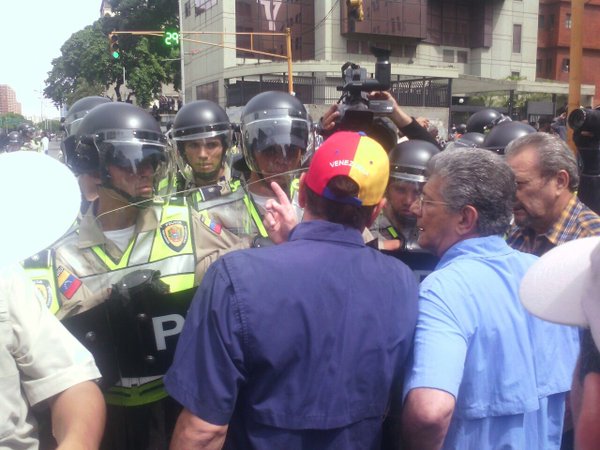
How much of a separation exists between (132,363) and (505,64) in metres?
43.4

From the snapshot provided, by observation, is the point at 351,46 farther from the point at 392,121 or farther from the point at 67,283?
the point at 67,283

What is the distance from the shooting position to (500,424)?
1878 mm

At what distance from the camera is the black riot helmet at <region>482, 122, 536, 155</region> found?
4.68m

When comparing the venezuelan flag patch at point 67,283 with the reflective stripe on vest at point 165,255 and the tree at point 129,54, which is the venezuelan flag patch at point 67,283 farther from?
the tree at point 129,54

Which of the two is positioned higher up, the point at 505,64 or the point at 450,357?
the point at 505,64

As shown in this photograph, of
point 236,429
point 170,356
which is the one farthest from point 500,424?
point 170,356

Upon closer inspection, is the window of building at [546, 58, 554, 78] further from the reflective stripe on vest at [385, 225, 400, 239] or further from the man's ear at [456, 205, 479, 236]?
the man's ear at [456, 205, 479, 236]

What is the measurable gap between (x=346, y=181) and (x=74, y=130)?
11.1 ft

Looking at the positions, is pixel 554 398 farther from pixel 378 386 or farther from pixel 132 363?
pixel 132 363

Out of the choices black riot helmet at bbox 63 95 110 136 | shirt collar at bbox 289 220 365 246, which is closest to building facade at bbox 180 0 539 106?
black riot helmet at bbox 63 95 110 136

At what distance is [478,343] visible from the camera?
1.87 metres

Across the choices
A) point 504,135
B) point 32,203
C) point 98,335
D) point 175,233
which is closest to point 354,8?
point 504,135

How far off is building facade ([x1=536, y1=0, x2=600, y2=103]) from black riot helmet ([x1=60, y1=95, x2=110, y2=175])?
147 feet

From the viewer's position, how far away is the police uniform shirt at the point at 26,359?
159 cm
